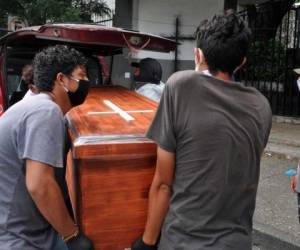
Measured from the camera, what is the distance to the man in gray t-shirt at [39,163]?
6.35 feet

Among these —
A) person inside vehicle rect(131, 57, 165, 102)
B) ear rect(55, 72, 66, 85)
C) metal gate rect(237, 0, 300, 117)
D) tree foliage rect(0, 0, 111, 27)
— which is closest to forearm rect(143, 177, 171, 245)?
ear rect(55, 72, 66, 85)

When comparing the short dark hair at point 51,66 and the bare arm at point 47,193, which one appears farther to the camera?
the short dark hair at point 51,66

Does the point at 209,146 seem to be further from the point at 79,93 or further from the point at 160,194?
the point at 79,93

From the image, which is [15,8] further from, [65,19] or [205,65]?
[205,65]

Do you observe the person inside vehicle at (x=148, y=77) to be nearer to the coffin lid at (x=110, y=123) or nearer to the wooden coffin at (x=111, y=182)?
the coffin lid at (x=110, y=123)

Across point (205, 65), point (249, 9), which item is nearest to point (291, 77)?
point (249, 9)

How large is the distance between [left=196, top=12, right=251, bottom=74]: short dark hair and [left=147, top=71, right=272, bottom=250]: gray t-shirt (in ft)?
0.25

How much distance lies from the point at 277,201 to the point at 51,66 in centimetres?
405

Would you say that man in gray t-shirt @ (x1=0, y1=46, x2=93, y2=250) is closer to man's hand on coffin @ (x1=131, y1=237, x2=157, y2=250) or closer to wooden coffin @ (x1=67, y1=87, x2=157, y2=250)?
wooden coffin @ (x1=67, y1=87, x2=157, y2=250)

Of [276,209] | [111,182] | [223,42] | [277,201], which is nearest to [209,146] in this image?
[223,42]

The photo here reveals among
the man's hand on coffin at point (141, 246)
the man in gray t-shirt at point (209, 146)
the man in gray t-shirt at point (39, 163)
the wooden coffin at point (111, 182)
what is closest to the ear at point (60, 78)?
the man in gray t-shirt at point (39, 163)

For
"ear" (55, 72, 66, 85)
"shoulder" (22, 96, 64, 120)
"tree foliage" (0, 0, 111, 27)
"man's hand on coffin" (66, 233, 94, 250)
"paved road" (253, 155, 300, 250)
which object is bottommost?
"paved road" (253, 155, 300, 250)

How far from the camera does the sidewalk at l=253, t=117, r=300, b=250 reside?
15.1 ft

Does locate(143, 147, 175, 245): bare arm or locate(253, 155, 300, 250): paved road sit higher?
locate(143, 147, 175, 245): bare arm
